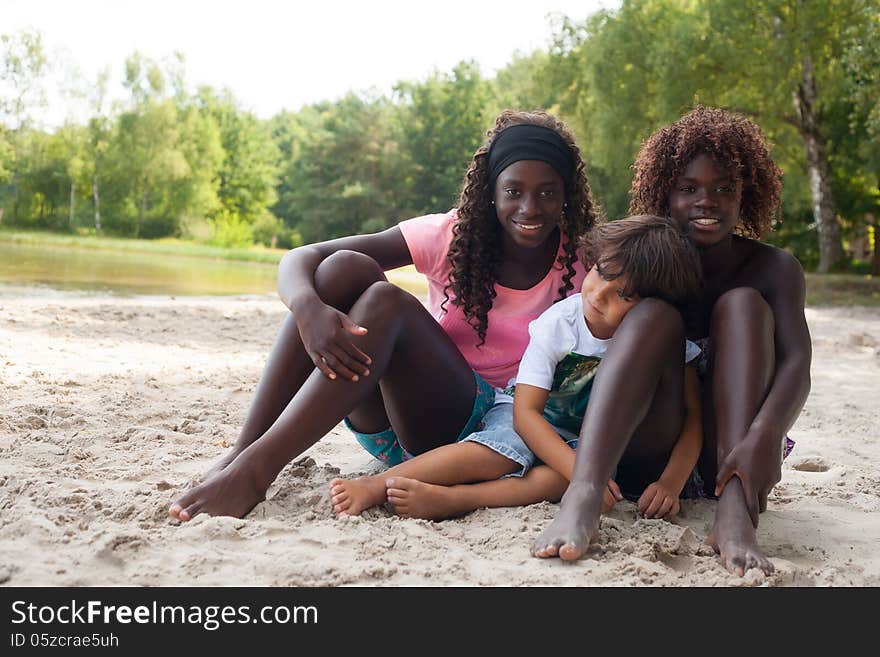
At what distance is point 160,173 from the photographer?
32.5m

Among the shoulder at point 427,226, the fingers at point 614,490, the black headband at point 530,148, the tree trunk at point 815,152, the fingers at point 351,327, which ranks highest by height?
the tree trunk at point 815,152

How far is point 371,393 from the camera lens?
240 centimetres

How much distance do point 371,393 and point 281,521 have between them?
1.52 ft

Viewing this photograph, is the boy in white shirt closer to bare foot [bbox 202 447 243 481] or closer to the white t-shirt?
the white t-shirt

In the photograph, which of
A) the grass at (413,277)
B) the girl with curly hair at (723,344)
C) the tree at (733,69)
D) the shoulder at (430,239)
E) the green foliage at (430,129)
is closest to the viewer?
the girl with curly hair at (723,344)

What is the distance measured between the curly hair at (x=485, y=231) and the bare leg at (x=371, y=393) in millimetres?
248

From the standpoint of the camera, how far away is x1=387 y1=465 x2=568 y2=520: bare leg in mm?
2154

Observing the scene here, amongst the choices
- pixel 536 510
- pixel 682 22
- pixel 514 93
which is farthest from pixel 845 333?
pixel 514 93

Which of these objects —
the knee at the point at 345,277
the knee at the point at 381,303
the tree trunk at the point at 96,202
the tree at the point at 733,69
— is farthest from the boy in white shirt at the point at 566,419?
the tree trunk at the point at 96,202

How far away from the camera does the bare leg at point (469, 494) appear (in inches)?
84.8

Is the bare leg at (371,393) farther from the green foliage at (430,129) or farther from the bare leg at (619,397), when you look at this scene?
the green foliage at (430,129)

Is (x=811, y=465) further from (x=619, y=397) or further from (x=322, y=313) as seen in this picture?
(x=322, y=313)

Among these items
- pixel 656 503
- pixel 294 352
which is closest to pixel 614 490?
pixel 656 503
